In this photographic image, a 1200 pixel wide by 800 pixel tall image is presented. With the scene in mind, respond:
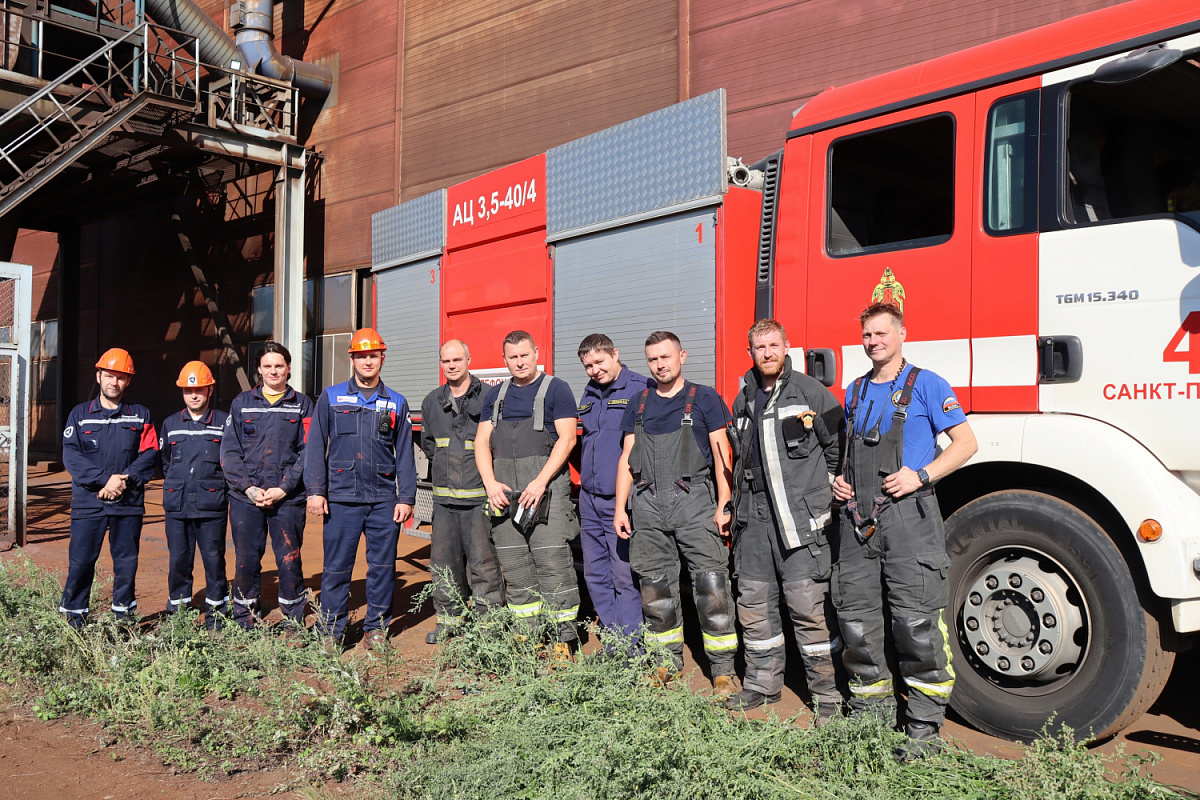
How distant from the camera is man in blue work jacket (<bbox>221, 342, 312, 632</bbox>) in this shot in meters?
5.38

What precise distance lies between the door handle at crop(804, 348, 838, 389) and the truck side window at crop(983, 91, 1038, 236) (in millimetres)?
969

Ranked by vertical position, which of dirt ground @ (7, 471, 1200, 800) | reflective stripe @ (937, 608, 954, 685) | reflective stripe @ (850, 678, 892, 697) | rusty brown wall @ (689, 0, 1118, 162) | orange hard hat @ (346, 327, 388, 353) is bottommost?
dirt ground @ (7, 471, 1200, 800)

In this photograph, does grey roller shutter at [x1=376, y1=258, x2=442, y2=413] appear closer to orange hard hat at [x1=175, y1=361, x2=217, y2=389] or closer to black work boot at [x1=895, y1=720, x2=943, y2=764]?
orange hard hat at [x1=175, y1=361, x2=217, y2=389]

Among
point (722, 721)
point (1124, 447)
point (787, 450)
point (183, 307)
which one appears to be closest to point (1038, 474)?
point (1124, 447)

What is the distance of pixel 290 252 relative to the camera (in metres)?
13.1

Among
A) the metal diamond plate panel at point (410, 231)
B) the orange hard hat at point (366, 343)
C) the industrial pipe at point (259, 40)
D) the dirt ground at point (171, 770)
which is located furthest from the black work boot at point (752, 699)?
the industrial pipe at point (259, 40)

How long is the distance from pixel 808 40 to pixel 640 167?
4.28 m

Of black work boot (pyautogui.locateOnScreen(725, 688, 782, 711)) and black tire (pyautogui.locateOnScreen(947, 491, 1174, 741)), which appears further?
black work boot (pyautogui.locateOnScreen(725, 688, 782, 711))

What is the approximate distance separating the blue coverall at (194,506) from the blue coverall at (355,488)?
73cm

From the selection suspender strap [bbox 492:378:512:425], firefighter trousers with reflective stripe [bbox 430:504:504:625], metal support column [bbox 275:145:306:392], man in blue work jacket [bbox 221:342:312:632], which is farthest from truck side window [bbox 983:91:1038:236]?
metal support column [bbox 275:145:306:392]

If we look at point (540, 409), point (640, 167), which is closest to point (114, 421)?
point (540, 409)

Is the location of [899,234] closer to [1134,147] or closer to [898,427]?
[1134,147]

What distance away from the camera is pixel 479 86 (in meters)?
11.7

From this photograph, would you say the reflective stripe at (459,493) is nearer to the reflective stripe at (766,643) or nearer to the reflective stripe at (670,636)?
the reflective stripe at (670,636)
